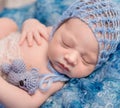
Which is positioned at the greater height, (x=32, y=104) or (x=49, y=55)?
(x=49, y=55)

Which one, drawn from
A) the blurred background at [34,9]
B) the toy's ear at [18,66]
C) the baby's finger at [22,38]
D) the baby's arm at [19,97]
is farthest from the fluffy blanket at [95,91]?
the blurred background at [34,9]

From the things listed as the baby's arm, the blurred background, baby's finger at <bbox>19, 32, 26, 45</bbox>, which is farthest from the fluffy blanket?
the blurred background

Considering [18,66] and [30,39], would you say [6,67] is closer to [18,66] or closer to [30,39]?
[18,66]

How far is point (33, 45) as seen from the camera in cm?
142

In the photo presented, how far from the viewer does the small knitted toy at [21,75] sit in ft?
4.21

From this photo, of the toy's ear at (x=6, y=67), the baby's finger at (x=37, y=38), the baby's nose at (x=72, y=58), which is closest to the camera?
the baby's nose at (x=72, y=58)

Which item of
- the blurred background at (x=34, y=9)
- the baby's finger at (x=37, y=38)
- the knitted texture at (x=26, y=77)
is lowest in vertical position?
the knitted texture at (x=26, y=77)

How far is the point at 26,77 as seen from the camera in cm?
129

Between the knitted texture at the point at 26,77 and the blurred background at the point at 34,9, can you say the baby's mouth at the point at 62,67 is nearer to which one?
the knitted texture at the point at 26,77

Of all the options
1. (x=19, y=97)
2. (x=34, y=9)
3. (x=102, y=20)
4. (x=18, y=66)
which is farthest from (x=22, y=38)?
(x=34, y=9)

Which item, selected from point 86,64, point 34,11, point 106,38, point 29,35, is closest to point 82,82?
point 86,64

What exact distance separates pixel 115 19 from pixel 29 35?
0.41 m

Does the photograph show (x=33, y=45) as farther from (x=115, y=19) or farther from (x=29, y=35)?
(x=115, y=19)

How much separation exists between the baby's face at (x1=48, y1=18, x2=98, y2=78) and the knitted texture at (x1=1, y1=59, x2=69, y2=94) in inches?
2.4
